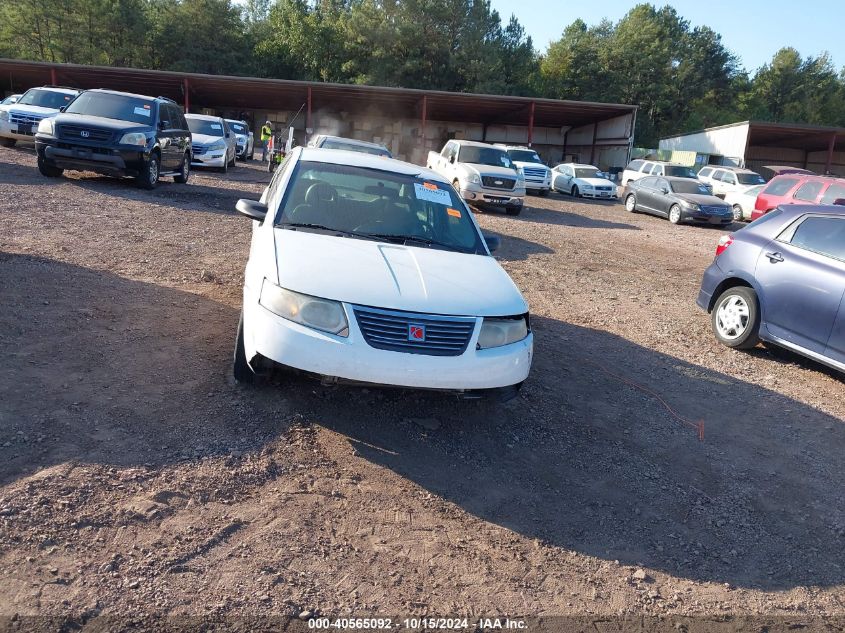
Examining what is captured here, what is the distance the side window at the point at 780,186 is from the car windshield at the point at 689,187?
1778 mm

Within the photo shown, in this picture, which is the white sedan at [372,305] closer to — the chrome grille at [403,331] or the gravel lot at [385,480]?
the chrome grille at [403,331]

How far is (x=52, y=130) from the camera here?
1234 centimetres

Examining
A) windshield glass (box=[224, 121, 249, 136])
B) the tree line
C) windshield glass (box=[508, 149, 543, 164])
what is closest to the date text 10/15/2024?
windshield glass (box=[508, 149, 543, 164])

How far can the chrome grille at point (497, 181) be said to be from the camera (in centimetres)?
1658

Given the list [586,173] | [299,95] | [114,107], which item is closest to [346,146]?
[114,107]

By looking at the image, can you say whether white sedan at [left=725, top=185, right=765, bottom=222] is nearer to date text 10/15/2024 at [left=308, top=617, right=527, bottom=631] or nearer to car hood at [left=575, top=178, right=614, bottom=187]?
car hood at [left=575, top=178, right=614, bottom=187]

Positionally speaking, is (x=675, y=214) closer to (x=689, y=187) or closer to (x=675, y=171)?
(x=689, y=187)

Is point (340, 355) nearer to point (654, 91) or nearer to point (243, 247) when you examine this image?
point (243, 247)

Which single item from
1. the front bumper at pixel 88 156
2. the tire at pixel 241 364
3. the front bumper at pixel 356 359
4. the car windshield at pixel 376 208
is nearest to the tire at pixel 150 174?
the front bumper at pixel 88 156

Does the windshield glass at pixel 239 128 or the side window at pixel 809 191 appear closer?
the side window at pixel 809 191

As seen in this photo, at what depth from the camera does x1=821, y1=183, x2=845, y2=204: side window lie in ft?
52.1

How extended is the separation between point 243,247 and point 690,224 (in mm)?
14317

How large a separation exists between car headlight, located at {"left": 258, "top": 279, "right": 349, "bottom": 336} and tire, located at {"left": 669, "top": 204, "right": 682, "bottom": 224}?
56.9 ft

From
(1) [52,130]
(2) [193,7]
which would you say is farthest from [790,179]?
(2) [193,7]
